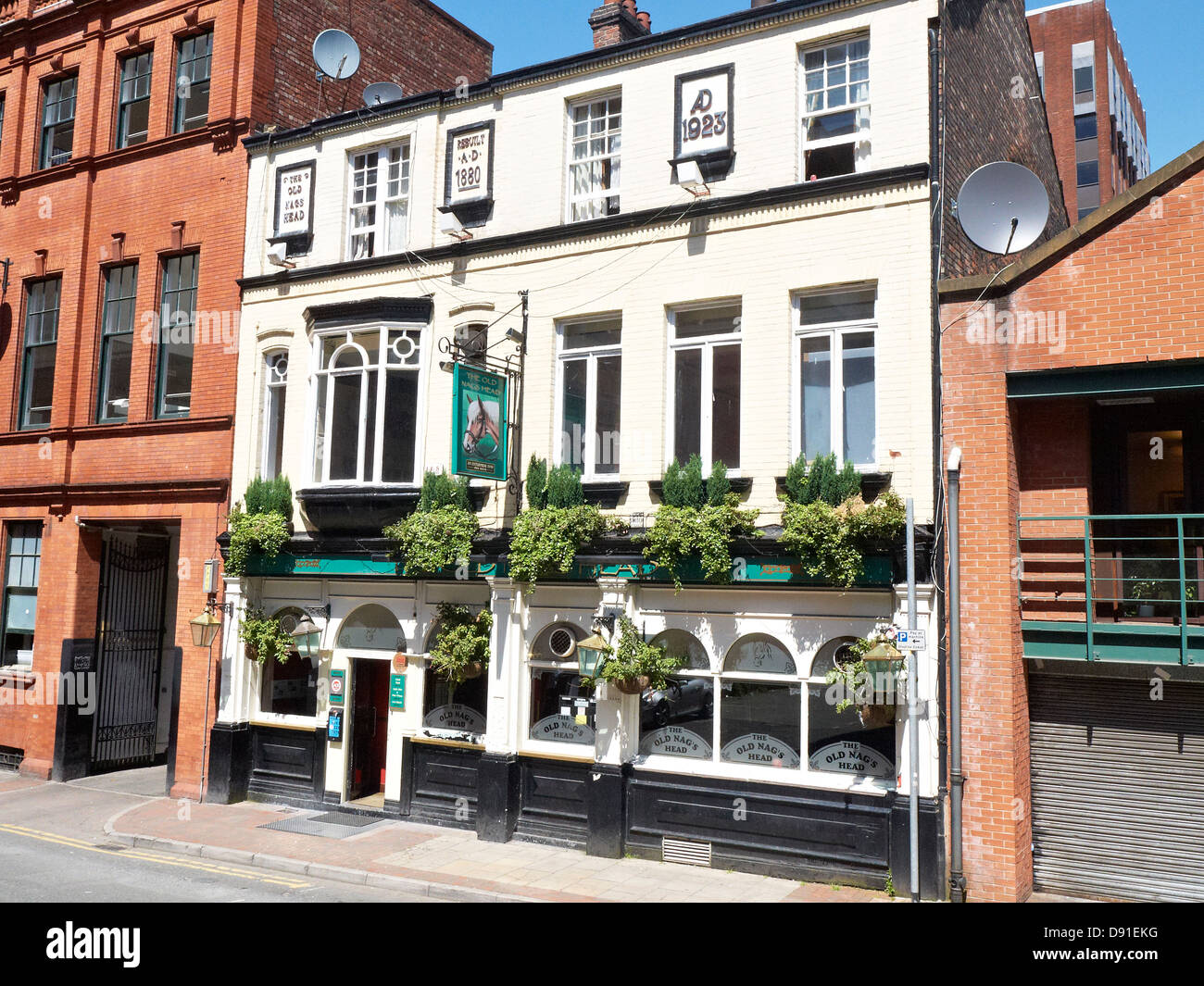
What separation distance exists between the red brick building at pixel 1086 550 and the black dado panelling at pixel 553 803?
190 inches

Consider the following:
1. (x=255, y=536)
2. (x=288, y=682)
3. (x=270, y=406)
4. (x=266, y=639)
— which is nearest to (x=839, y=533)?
(x=255, y=536)

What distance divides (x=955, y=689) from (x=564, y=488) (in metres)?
5.41

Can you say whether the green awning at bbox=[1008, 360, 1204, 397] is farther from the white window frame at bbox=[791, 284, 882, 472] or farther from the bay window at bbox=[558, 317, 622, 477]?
the bay window at bbox=[558, 317, 622, 477]

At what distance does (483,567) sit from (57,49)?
49.8ft

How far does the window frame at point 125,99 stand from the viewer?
19.4 m

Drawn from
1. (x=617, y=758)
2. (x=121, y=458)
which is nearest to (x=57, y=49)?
(x=121, y=458)

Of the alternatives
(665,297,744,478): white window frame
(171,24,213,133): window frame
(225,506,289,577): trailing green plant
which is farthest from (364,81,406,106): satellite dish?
(665,297,744,478): white window frame

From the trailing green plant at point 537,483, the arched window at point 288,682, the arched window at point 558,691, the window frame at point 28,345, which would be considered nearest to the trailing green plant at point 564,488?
the trailing green plant at point 537,483

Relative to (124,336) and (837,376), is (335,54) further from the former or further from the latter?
(837,376)

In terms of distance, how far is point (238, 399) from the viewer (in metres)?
16.8

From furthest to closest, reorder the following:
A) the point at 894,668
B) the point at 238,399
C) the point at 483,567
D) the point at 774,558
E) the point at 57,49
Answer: the point at 57,49, the point at 238,399, the point at 483,567, the point at 774,558, the point at 894,668

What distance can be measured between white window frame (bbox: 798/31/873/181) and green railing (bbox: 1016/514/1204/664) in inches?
188

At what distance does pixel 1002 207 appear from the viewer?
37.8 feet
